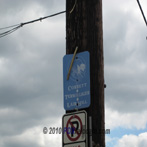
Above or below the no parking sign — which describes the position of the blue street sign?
above

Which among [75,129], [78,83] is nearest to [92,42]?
[78,83]

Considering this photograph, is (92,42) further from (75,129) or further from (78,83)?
(75,129)

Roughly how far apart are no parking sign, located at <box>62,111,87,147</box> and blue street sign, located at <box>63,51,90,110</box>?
151mm

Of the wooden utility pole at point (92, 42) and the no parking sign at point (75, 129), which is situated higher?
the wooden utility pole at point (92, 42)

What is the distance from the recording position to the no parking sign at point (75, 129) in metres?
5.75

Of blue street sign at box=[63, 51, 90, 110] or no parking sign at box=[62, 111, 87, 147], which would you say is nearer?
no parking sign at box=[62, 111, 87, 147]

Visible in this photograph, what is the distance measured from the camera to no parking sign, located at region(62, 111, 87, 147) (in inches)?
226

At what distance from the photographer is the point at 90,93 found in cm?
592

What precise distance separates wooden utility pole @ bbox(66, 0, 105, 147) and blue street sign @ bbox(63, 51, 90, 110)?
8cm

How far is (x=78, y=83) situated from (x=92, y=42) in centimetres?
69

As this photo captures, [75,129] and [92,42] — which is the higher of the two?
[92,42]

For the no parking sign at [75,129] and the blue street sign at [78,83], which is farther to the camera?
the blue street sign at [78,83]

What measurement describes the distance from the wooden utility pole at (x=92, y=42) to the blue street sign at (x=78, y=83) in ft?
0.25

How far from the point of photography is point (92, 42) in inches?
244
